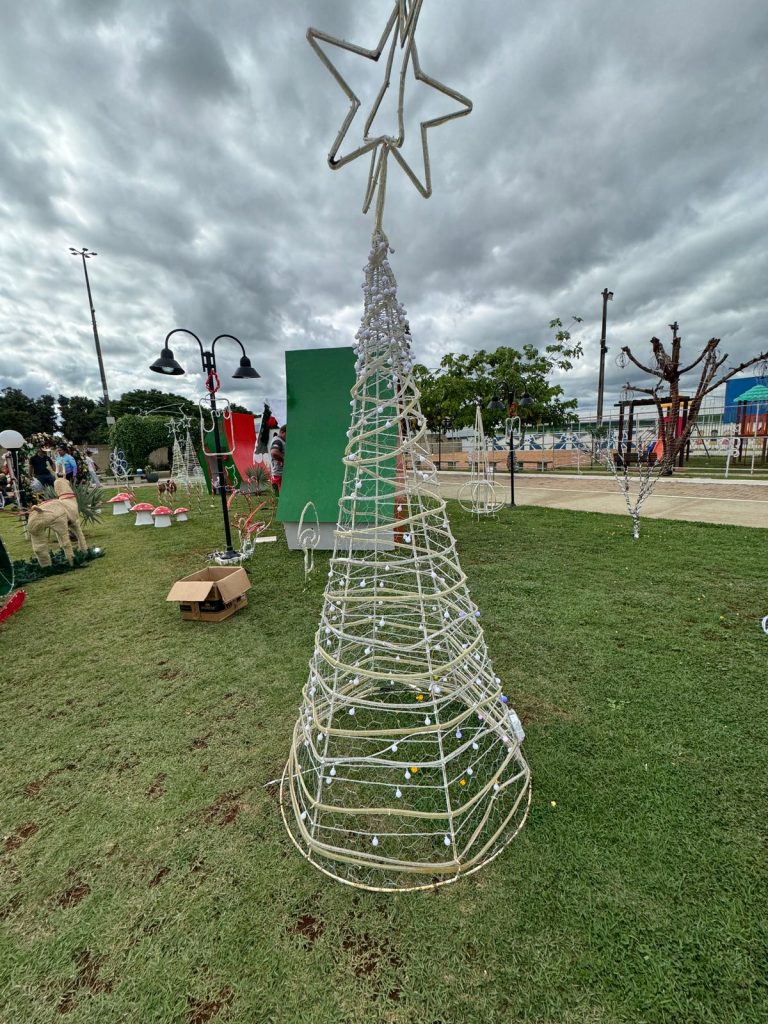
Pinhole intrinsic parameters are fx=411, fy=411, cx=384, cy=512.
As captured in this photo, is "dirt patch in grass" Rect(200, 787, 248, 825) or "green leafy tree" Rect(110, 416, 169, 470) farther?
A: "green leafy tree" Rect(110, 416, 169, 470)

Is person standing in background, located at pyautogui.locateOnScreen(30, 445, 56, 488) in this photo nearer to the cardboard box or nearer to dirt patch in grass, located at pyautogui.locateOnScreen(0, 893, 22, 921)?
the cardboard box

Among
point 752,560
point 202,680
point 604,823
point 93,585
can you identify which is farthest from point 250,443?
point 604,823

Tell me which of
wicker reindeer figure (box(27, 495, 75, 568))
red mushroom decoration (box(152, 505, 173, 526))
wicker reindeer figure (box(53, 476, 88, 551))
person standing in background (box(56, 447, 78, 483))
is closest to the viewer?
wicker reindeer figure (box(27, 495, 75, 568))

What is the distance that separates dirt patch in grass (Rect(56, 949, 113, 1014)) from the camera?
1318mm

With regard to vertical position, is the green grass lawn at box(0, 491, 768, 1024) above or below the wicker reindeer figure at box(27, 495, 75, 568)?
below

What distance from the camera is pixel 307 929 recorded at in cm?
149

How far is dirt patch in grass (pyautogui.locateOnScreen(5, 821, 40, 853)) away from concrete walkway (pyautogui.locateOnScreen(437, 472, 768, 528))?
5806 millimetres

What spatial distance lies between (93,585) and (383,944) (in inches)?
228

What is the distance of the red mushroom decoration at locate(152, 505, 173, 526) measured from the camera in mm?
9375

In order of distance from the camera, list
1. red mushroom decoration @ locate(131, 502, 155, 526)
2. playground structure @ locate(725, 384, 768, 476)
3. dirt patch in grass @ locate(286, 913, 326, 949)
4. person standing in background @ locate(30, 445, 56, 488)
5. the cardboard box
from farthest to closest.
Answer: playground structure @ locate(725, 384, 768, 476)
red mushroom decoration @ locate(131, 502, 155, 526)
person standing in background @ locate(30, 445, 56, 488)
the cardboard box
dirt patch in grass @ locate(286, 913, 326, 949)

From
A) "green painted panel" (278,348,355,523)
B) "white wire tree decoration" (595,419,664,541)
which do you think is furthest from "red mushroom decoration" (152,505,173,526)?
"white wire tree decoration" (595,419,664,541)

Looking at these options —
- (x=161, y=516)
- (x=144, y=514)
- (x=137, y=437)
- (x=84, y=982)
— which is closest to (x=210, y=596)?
(x=84, y=982)

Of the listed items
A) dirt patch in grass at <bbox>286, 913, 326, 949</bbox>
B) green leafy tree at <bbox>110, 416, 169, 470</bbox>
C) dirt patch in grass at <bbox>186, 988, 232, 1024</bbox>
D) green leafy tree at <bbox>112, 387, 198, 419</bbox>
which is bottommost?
dirt patch in grass at <bbox>186, 988, 232, 1024</bbox>

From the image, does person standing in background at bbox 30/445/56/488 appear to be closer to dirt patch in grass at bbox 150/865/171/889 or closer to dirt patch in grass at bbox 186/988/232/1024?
dirt patch in grass at bbox 150/865/171/889
